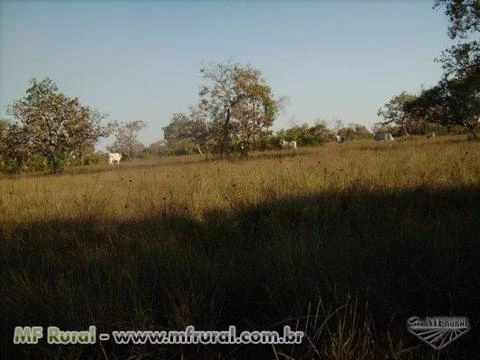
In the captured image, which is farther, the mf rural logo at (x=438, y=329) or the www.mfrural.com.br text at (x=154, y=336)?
the www.mfrural.com.br text at (x=154, y=336)

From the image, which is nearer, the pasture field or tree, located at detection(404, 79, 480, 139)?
the pasture field

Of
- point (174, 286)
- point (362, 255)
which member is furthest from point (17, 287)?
point (362, 255)

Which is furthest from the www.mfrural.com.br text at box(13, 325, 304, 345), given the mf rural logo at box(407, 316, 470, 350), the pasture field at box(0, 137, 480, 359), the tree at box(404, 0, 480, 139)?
the tree at box(404, 0, 480, 139)

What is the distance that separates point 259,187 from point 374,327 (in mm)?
4123

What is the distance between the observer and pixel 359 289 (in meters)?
2.33

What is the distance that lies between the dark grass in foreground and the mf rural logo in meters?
0.05

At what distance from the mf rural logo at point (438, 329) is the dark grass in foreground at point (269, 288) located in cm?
5

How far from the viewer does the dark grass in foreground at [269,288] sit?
6.53 ft

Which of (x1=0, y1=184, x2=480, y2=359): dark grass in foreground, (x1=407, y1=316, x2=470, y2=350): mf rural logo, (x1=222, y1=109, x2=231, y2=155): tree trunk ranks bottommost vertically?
(x1=407, y1=316, x2=470, y2=350): mf rural logo

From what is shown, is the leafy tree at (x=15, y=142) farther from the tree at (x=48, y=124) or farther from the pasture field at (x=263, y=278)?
the pasture field at (x=263, y=278)

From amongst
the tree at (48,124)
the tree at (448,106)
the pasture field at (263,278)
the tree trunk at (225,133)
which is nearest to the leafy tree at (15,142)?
the tree at (48,124)

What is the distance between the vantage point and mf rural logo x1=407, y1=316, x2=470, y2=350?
1.93 metres

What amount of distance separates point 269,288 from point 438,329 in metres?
1.12

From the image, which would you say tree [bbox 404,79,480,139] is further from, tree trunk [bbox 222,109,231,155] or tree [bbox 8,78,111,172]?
tree [bbox 8,78,111,172]
